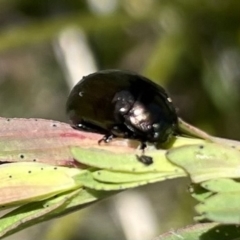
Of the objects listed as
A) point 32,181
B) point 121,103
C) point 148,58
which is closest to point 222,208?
point 32,181

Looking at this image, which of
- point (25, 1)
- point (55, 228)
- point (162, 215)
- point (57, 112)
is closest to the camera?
point (55, 228)

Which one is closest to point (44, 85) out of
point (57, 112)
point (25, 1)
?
point (57, 112)

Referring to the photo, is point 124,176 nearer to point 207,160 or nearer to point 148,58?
point 207,160

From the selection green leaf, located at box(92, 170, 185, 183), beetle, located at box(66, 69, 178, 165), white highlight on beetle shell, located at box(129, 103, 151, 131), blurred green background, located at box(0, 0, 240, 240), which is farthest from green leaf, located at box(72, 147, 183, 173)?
blurred green background, located at box(0, 0, 240, 240)

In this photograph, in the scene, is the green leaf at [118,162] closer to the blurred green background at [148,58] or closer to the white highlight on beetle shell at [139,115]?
the white highlight on beetle shell at [139,115]

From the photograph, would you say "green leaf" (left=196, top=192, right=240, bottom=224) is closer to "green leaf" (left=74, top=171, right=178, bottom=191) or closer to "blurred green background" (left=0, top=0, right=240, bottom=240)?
"green leaf" (left=74, top=171, right=178, bottom=191)

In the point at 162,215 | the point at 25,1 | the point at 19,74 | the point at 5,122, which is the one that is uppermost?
the point at 25,1

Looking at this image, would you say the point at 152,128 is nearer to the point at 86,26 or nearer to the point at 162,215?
the point at 86,26
